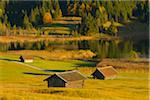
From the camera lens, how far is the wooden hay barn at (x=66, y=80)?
72812 mm

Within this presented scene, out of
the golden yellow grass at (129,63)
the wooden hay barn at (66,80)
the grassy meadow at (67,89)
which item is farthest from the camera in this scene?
the golden yellow grass at (129,63)

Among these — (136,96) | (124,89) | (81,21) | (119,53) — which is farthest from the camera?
(81,21)

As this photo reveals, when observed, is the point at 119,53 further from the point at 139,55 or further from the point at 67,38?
the point at 67,38

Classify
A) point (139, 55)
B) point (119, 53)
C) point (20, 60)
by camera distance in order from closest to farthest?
point (20, 60), point (139, 55), point (119, 53)

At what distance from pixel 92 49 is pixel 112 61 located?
1333 inches

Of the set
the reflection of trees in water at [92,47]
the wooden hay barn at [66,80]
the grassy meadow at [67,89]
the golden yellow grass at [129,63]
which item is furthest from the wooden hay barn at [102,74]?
the reflection of trees in water at [92,47]

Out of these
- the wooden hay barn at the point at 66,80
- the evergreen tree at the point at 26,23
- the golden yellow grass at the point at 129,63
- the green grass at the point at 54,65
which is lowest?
the golden yellow grass at the point at 129,63

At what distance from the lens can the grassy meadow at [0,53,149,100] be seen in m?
55.3

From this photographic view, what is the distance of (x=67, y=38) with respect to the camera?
591 feet

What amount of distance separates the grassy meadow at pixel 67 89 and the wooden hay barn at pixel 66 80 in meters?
1.43


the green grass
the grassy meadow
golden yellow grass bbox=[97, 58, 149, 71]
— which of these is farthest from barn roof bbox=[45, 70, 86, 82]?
golden yellow grass bbox=[97, 58, 149, 71]

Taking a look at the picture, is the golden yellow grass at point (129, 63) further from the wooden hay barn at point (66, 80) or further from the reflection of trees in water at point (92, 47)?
the wooden hay barn at point (66, 80)

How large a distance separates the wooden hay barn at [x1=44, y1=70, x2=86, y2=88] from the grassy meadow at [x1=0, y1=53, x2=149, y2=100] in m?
1.43

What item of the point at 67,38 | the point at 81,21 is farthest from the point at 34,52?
the point at 81,21
